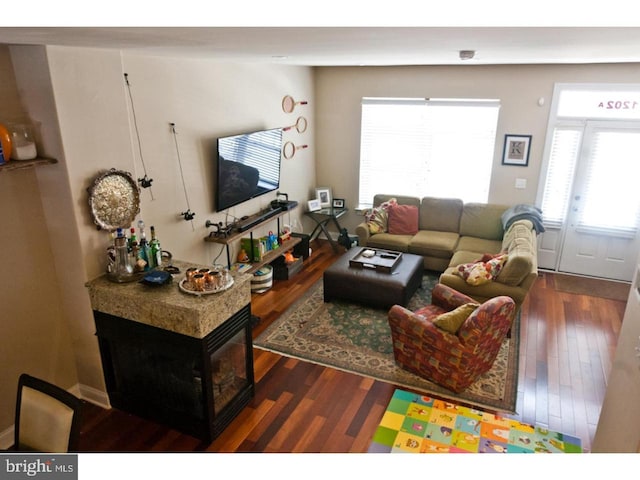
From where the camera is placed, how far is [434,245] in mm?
5461

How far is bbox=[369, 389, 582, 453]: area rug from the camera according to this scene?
2938mm

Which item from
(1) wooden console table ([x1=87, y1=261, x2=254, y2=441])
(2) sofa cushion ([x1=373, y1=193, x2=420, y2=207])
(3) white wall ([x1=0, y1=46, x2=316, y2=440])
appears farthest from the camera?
(2) sofa cushion ([x1=373, y1=193, x2=420, y2=207])

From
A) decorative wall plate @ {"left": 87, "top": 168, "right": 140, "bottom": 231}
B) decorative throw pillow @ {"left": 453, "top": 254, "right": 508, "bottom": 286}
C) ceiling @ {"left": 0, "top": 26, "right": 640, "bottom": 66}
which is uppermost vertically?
ceiling @ {"left": 0, "top": 26, "right": 640, "bottom": 66}

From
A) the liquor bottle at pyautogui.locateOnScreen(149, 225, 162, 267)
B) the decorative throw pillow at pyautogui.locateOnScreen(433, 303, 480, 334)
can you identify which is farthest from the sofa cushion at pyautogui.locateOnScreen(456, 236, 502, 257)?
the liquor bottle at pyautogui.locateOnScreen(149, 225, 162, 267)

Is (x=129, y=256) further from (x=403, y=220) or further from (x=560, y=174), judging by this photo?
(x=560, y=174)

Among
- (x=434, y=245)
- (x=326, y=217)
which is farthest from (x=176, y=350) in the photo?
(x=326, y=217)

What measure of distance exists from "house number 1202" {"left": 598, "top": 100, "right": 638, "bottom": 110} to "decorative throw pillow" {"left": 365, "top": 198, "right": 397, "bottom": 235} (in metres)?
2.72

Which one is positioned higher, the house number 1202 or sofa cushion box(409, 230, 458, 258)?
the house number 1202

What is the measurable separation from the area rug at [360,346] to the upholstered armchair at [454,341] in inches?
4.5

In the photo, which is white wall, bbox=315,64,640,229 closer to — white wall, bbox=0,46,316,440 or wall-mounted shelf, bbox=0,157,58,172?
white wall, bbox=0,46,316,440

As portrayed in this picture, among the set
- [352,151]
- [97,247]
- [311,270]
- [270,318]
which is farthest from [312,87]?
[97,247]

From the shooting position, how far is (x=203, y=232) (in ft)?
14.7
